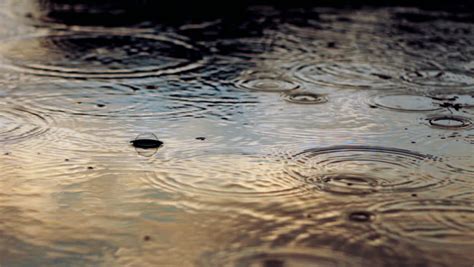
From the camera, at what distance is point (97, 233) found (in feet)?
7.41

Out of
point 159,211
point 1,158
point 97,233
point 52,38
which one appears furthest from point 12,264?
point 52,38

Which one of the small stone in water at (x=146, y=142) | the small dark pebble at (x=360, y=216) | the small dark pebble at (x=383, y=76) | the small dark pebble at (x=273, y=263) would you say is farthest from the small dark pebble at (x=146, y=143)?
the small dark pebble at (x=383, y=76)

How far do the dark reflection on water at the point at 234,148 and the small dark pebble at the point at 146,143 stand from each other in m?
0.06

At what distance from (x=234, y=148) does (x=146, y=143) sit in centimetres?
37

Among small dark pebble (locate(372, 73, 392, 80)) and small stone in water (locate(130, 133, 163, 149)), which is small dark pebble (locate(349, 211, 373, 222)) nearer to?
small stone in water (locate(130, 133, 163, 149))

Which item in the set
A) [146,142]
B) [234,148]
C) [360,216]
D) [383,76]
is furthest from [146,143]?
[383,76]

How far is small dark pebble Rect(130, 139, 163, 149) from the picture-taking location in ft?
10.2

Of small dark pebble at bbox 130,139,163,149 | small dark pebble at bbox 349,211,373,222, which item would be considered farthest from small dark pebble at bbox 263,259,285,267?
small dark pebble at bbox 130,139,163,149

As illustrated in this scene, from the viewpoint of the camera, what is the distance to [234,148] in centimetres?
310

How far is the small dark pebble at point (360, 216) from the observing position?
94.6 inches

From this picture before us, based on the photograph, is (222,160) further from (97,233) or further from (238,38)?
(238,38)

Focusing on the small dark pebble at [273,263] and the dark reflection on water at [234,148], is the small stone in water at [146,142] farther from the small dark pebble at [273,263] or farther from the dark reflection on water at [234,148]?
the small dark pebble at [273,263]

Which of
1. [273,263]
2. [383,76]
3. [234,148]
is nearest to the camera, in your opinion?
[273,263]

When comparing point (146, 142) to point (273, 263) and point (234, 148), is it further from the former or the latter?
point (273, 263)
